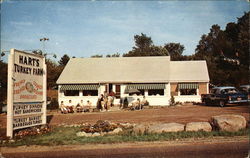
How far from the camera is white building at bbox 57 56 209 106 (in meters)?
29.3

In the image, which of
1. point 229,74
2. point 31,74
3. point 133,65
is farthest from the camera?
point 229,74

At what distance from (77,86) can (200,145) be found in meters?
22.3

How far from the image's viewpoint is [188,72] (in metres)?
31.6

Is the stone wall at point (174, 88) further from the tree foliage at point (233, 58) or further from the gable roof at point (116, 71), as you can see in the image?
the tree foliage at point (233, 58)

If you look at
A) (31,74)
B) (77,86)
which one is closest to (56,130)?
(31,74)

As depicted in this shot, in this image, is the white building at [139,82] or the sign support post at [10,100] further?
the white building at [139,82]

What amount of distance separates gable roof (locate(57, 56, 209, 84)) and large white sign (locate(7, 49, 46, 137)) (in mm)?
16368

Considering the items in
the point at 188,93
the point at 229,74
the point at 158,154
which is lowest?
the point at 158,154

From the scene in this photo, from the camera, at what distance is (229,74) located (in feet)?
148

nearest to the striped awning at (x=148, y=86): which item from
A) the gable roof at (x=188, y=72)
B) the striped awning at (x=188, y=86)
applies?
the gable roof at (x=188, y=72)

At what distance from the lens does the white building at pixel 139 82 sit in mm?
29297

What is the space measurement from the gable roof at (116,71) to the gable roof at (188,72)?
1119 mm

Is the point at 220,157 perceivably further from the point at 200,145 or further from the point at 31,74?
the point at 31,74

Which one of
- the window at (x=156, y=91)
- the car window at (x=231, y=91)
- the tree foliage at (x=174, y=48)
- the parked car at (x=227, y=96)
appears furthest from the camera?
the tree foliage at (x=174, y=48)
